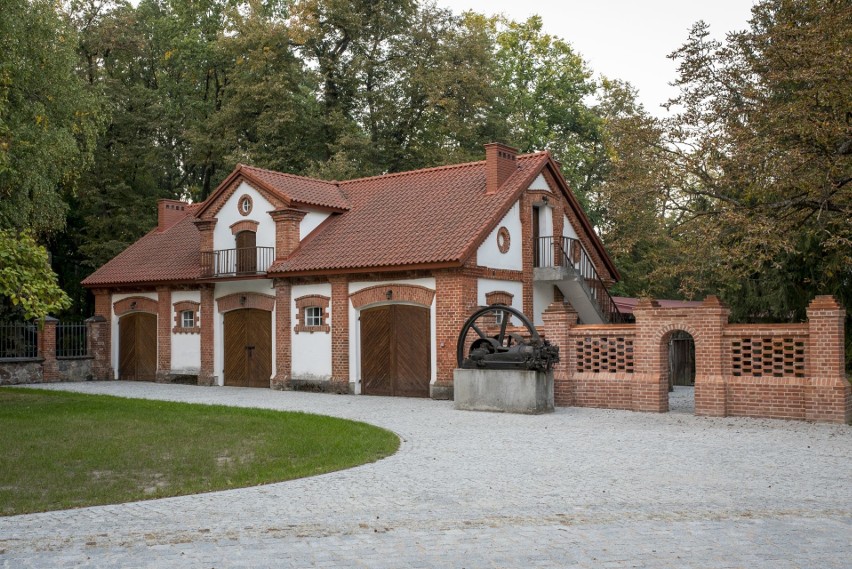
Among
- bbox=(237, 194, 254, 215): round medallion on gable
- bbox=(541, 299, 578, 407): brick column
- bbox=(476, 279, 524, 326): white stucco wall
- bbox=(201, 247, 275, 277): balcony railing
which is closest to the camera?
bbox=(541, 299, 578, 407): brick column

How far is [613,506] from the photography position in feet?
28.5

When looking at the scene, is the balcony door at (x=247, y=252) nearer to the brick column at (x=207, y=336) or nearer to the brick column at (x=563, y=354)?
the brick column at (x=207, y=336)

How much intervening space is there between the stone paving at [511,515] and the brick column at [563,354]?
522cm

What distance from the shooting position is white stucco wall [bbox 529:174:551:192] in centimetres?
2369

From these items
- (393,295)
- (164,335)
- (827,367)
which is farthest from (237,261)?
(827,367)

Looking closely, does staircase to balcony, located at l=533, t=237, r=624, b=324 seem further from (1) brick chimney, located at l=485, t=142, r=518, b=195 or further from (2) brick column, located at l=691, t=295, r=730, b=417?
(2) brick column, located at l=691, t=295, r=730, b=417

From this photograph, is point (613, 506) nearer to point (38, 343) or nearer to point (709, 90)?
point (709, 90)

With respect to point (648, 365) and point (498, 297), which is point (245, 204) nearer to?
point (498, 297)

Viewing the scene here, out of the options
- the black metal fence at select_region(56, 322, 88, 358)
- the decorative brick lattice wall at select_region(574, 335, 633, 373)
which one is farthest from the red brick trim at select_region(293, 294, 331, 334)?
the black metal fence at select_region(56, 322, 88, 358)

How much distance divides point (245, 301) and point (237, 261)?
1.14m

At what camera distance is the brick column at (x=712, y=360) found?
54.4 feet

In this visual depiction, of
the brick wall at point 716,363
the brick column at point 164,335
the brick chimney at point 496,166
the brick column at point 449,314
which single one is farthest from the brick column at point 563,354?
the brick column at point 164,335

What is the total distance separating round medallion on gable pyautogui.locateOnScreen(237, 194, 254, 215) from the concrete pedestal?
9.70 m

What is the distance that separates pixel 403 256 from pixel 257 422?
676 cm
